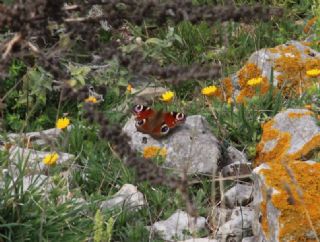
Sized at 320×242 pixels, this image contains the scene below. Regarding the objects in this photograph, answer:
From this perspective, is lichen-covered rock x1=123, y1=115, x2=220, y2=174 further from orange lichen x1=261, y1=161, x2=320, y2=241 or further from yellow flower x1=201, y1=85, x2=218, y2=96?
orange lichen x1=261, y1=161, x2=320, y2=241

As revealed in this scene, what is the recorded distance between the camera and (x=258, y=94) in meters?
5.49

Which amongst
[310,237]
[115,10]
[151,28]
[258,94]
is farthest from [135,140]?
[115,10]

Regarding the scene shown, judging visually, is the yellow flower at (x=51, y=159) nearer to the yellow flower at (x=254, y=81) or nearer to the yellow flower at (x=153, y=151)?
the yellow flower at (x=153, y=151)

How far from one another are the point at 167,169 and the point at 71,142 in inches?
33.3

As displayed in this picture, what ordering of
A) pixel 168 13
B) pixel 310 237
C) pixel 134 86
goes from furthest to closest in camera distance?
pixel 134 86 < pixel 310 237 < pixel 168 13

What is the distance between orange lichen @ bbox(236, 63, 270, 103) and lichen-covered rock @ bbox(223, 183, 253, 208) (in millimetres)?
1192

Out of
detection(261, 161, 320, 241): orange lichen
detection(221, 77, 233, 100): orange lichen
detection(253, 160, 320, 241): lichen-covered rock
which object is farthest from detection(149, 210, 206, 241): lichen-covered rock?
detection(221, 77, 233, 100): orange lichen

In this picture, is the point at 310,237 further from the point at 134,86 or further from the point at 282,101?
the point at 134,86

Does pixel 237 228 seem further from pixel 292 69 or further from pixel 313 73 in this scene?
pixel 292 69

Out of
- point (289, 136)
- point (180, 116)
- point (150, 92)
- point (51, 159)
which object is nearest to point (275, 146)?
point (289, 136)

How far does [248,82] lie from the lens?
5.55m

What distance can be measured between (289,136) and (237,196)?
1.93ft

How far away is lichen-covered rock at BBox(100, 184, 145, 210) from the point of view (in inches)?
171

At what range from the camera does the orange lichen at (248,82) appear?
5.67m
